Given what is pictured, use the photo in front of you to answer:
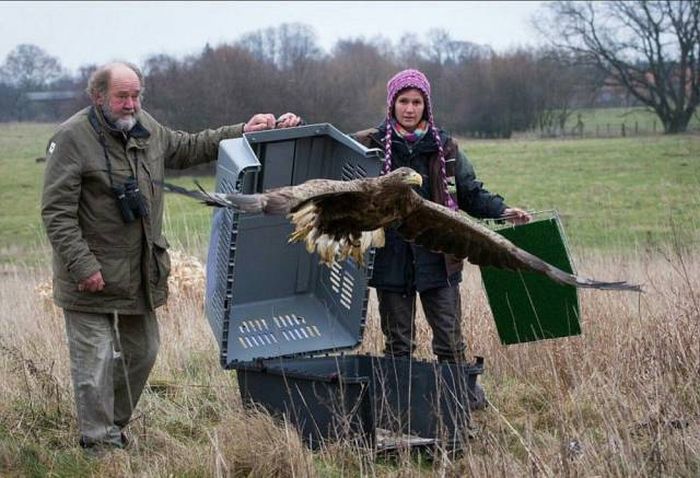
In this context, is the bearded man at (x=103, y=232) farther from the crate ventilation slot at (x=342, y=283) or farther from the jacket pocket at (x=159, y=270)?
the crate ventilation slot at (x=342, y=283)

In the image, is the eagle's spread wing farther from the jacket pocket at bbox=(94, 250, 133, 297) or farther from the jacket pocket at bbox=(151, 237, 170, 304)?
the jacket pocket at bbox=(94, 250, 133, 297)

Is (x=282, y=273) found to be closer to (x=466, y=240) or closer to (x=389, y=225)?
(x=389, y=225)

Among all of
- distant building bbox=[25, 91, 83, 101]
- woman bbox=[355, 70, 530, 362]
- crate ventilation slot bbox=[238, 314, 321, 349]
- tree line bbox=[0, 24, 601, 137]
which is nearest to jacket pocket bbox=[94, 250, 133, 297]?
crate ventilation slot bbox=[238, 314, 321, 349]

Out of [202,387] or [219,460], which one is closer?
[219,460]

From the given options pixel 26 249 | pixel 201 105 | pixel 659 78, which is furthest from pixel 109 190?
pixel 659 78

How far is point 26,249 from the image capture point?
52.2ft

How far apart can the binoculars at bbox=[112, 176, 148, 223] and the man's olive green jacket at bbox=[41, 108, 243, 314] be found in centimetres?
4

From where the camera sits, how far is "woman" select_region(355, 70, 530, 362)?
502cm

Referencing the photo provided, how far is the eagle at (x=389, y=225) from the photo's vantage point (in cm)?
450

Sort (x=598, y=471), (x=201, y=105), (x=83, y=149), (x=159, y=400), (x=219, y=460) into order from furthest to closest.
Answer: (x=201, y=105), (x=159, y=400), (x=83, y=149), (x=219, y=460), (x=598, y=471)

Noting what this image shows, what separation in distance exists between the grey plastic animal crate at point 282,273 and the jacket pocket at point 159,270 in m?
0.29

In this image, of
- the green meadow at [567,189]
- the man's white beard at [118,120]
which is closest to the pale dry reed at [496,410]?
the man's white beard at [118,120]

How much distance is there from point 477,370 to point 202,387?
191 centimetres

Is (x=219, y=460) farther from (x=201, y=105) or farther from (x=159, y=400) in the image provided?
(x=201, y=105)
